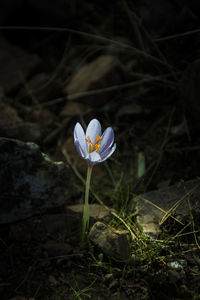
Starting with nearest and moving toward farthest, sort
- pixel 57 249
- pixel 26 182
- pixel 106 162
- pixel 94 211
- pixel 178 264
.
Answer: pixel 178 264, pixel 57 249, pixel 26 182, pixel 94 211, pixel 106 162

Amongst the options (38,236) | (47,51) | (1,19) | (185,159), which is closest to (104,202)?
(38,236)

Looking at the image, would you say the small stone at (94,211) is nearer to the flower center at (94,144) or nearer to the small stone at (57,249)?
the small stone at (57,249)

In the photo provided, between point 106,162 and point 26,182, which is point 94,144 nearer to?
point 26,182

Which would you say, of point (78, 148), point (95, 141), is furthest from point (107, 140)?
point (78, 148)

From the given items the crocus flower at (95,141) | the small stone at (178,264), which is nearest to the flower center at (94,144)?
the crocus flower at (95,141)

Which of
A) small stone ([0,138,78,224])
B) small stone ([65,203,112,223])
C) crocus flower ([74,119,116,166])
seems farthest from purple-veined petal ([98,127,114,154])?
small stone ([65,203,112,223])

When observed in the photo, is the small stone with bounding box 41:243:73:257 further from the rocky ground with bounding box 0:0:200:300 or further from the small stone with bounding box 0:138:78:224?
the small stone with bounding box 0:138:78:224
